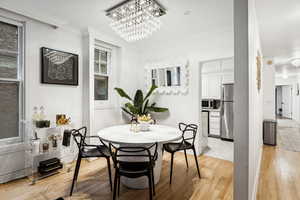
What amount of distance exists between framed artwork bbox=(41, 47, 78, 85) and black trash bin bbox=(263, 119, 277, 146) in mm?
4959

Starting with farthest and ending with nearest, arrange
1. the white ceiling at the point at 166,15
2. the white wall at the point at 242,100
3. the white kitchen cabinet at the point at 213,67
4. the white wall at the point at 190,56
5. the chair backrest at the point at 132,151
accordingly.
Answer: the white kitchen cabinet at the point at 213,67
the white wall at the point at 190,56
the white ceiling at the point at 166,15
the chair backrest at the point at 132,151
the white wall at the point at 242,100

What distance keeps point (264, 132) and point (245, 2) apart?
169 inches

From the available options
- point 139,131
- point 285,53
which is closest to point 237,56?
point 139,131

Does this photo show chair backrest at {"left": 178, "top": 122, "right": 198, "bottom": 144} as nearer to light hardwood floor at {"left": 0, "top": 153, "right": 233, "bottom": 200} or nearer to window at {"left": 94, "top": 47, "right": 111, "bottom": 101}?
light hardwood floor at {"left": 0, "top": 153, "right": 233, "bottom": 200}

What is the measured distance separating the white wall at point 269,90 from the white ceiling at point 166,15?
2.71 metres

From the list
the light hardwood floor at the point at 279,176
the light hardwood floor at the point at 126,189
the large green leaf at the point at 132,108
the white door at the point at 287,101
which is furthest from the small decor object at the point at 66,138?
the white door at the point at 287,101

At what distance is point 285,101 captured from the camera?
10258 millimetres

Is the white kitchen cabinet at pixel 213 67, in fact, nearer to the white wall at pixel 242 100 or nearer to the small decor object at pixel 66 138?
the white wall at pixel 242 100

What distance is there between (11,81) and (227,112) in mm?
5032

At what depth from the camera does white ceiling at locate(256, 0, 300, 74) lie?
2261 millimetres

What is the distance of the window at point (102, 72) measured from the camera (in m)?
3.73

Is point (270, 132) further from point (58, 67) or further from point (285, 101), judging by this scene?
point (285, 101)

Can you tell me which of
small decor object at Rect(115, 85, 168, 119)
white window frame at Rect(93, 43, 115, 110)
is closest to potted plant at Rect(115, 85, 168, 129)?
small decor object at Rect(115, 85, 168, 119)

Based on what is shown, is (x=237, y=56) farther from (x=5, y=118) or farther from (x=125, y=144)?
(x=5, y=118)
